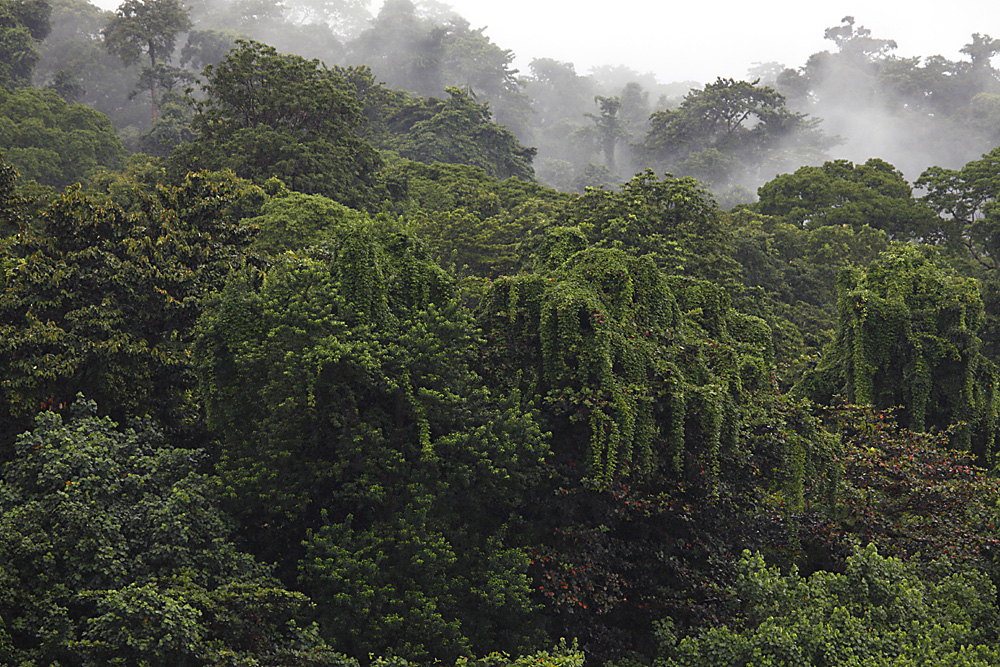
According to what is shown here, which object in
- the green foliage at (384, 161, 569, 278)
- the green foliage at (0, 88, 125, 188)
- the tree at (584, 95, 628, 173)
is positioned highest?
the tree at (584, 95, 628, 173)

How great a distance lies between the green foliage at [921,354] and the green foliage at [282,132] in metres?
16.2

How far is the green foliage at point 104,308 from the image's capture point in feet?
40.1

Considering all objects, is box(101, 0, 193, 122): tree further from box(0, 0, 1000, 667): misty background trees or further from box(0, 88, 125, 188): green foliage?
box(0, 0, 1000, 667): misty background trees

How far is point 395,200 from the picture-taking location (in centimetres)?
2972

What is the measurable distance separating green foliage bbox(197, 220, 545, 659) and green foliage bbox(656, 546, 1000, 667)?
→ 3.09 metres

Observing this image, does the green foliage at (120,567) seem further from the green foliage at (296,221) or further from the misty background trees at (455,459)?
the green foliage at (296,221)

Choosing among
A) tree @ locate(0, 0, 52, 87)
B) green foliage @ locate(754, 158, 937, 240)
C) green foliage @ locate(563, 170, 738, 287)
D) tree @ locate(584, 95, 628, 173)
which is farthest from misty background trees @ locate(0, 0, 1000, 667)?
tree @ locate(584, 95, 628, 173)

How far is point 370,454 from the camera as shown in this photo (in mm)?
10930

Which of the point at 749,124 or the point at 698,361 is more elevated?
the point at 749,124

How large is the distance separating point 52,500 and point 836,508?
1200 cm

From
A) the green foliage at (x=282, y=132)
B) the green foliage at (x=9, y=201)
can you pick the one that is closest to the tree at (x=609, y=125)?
the green foliage at (x=282, y=132)

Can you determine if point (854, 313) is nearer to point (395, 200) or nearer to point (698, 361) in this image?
point (698, 361)

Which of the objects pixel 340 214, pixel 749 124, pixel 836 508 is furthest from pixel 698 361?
pixel 749 124

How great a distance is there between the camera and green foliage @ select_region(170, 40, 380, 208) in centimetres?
2605
